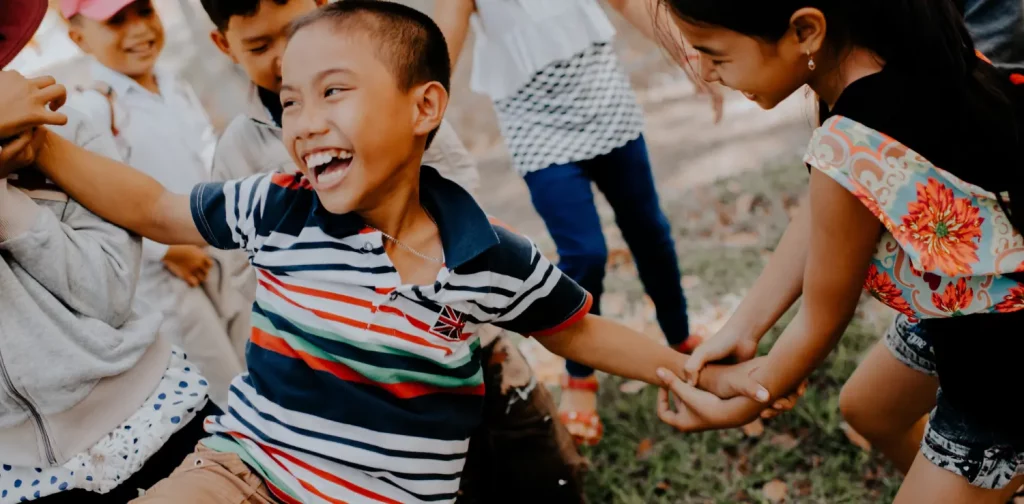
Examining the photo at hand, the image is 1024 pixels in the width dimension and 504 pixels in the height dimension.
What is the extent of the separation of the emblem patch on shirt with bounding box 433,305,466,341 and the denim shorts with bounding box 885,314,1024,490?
1093 mm

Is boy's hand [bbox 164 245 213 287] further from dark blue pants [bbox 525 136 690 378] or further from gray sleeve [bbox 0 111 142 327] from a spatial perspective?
dark blue pants [bbox 525 136 690 378]

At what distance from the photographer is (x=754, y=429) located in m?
3.24

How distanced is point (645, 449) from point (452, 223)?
Result: 175 centimetres

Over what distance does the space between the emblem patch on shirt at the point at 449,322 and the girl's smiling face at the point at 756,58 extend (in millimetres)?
784

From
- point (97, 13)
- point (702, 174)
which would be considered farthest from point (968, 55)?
point (702, 174)

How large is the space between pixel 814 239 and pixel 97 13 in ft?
8.38

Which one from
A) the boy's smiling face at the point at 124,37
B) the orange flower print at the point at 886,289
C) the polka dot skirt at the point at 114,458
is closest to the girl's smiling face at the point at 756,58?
the orange flower print at the point at 886,289

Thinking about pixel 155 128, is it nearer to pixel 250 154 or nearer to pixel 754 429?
pixel 250 154

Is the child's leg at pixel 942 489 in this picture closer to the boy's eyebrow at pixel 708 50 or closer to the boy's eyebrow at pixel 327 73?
the boy's eyebrow at pixel 708 50

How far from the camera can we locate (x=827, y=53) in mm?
1736

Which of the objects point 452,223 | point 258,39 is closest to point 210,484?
point 452,223

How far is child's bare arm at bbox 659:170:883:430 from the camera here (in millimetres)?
1756

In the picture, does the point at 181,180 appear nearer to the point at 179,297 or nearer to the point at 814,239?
the point at 179,297

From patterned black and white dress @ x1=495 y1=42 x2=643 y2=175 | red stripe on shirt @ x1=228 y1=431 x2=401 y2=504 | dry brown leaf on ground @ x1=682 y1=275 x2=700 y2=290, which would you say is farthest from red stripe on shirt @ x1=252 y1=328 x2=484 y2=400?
dry brown leaf on ground @ x1=682 y1=275 x2=700 y2=290
